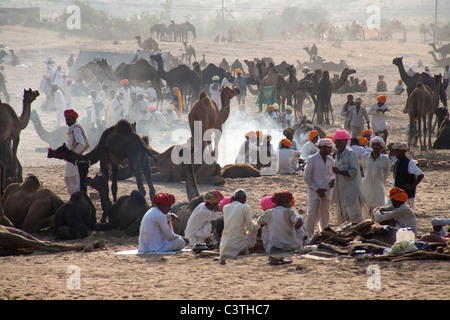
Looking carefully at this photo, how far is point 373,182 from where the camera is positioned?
8867 mm

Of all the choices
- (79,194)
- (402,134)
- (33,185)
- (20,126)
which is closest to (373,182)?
(79,194)

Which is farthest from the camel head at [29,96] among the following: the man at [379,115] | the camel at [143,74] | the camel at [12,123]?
the camel at [143,74]

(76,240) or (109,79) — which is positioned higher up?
(109,79)

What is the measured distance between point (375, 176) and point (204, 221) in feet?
7.83

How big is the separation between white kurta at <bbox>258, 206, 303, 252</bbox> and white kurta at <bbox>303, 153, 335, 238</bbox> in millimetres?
1027

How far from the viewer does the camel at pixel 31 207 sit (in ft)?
30.0

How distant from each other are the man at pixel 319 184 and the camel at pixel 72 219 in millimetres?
2869

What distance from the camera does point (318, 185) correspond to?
8297 mm

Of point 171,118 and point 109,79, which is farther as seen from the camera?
point 109,79

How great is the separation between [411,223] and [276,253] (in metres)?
1.48

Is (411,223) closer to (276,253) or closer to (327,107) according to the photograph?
(276,253)

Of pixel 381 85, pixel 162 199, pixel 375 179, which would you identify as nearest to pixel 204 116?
pixel 375 179

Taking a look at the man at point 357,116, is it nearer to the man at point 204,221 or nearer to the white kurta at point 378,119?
the white kurta at point 378,119

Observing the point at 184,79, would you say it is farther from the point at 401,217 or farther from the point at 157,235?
the point at 401,217
